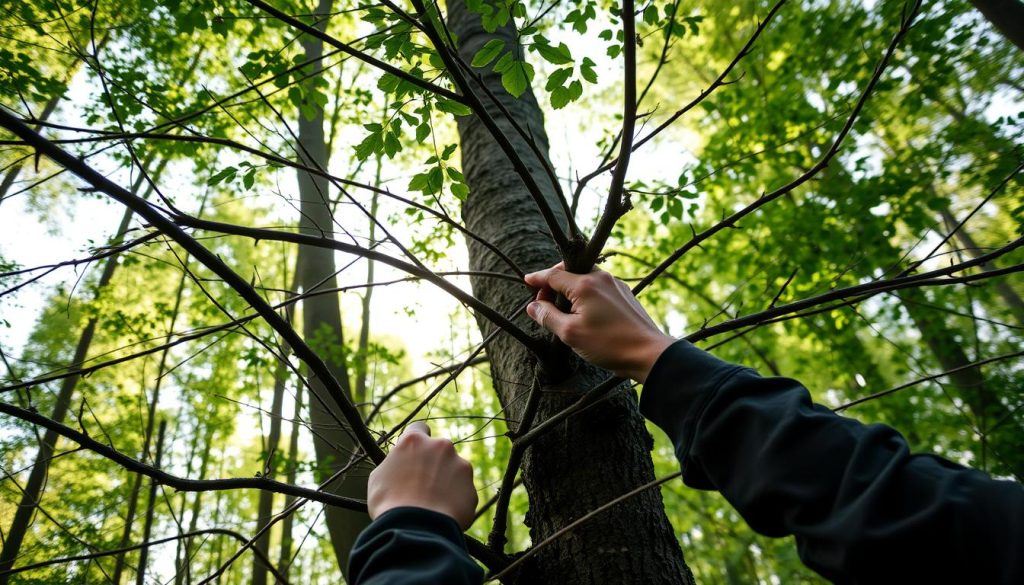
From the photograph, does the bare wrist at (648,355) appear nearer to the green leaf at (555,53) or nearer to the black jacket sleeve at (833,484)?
the black jacket sleeve at (833,484)

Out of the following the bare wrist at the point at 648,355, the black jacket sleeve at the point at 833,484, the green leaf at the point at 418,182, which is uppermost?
the green leaf at the point at 418,182

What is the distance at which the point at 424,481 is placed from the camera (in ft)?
3.00

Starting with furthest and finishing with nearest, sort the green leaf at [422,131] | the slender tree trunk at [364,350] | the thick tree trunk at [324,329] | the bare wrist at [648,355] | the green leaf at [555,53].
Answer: the slender tree trunk at [364,350], the thick tree trunk at [324,329], the green leaf at [422,131], the green leaf at [555,53], the bare wrist at [648,355]

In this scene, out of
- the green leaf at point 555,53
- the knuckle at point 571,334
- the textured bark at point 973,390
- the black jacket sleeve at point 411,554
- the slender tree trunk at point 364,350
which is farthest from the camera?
the slender tree trunk at point 364,350

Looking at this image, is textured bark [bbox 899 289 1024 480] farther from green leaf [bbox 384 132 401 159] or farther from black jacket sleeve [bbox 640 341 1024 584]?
green leaf [bbox 384 132 401 159]

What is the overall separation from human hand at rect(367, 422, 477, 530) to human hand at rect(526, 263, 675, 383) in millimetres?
377

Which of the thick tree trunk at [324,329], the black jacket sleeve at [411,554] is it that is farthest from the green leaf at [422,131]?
the thick tree trunk at [324,329]

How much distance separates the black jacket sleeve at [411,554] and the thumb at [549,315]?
0.50 m

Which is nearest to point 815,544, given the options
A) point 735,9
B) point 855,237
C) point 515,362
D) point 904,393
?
point 515,362

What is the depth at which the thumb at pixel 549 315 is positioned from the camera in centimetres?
112

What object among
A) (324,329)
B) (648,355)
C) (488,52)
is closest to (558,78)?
(488,52)

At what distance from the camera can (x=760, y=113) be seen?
4.93 metres

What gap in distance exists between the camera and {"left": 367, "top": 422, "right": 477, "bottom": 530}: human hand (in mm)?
893

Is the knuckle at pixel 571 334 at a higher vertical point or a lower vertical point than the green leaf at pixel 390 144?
lower
